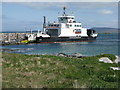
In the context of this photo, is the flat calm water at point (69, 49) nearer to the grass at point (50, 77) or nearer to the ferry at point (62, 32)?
the ferry at point (62, 32)

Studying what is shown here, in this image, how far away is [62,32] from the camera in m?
87.8

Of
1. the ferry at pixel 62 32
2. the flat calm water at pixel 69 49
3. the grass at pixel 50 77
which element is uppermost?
the ferry at pixel 62 32

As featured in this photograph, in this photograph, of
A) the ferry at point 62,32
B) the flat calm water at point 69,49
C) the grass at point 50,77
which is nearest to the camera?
the grass at point 50,77

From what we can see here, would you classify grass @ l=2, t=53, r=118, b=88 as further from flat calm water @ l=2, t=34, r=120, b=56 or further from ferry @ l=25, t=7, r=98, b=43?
ferry @ l=25, t=7, r=98, b=43

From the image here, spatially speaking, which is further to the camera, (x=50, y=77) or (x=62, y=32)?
(x=62, y=32)

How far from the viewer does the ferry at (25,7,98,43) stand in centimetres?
8800

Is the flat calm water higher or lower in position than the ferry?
lower

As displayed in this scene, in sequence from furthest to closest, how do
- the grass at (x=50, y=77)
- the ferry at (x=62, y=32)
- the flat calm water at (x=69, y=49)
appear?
1. the ferry at (x=62, y=32)
2. the flat calm water at (x=69, y=49)
3. the grass at (x=50, y=77)

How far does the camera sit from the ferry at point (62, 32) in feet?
289

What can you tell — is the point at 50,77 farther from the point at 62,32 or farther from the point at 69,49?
the point at 62,32

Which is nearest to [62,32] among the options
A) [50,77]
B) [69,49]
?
[69,49]

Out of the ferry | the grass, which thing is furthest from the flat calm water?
the grass

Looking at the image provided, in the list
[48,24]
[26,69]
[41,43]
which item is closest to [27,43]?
[41,43]

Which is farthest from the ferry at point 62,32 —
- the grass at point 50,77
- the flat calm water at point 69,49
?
the grass at point 50,77
